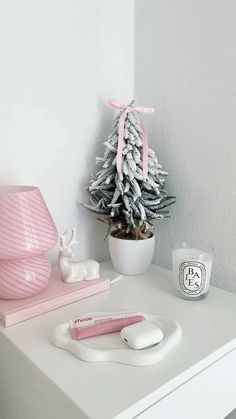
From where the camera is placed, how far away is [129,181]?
0.75 m

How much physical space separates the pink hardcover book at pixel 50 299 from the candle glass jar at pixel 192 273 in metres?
0.14

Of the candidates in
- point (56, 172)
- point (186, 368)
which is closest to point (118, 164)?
point (56, 172)

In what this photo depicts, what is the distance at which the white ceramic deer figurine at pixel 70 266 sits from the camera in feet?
2.31

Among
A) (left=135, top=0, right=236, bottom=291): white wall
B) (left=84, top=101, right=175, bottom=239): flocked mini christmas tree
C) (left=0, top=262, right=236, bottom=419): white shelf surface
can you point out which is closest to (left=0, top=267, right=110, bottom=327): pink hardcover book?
(left=0, top=262, right=236, bottom=419): white shelf surface

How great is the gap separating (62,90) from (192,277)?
0.46 m

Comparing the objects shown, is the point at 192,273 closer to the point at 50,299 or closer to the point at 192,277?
the point at 192,277

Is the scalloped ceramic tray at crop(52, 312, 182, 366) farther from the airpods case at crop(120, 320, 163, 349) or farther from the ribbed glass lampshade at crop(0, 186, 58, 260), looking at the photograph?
the ribbed glass lampshade at crop(0, 186, 58, 260)

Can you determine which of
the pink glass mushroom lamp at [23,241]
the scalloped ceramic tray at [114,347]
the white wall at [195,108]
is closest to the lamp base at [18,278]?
the pink glass mushroom lamp at [23,241]

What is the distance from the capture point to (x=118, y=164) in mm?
735

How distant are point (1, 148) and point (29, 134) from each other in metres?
0.06

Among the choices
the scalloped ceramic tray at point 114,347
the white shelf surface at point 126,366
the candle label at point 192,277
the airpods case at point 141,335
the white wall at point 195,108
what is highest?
the white wall at point 195,108

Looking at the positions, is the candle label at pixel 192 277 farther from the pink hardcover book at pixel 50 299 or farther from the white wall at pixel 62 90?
the white wall at pixel 62 90

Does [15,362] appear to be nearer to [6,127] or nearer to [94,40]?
[6,127]

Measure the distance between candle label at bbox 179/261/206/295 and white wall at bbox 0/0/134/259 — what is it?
283 millimetres
